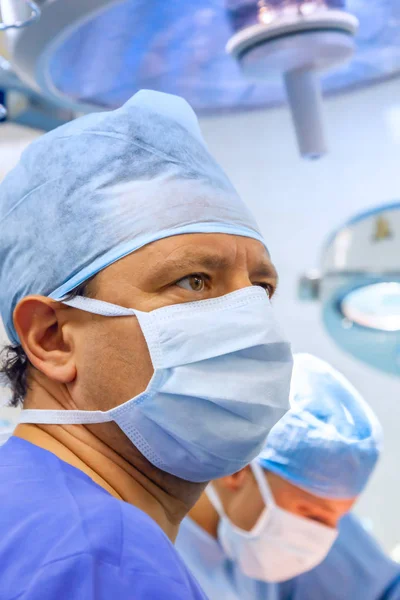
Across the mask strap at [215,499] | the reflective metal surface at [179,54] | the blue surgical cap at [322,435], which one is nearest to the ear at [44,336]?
the reflective metal surface at [179,54]

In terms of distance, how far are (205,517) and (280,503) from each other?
0.92ft

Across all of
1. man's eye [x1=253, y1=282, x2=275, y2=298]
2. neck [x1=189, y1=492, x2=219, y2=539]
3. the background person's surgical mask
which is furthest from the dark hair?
neck [x1=189, y1=492, x2=219, y2=539]

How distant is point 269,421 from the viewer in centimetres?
112

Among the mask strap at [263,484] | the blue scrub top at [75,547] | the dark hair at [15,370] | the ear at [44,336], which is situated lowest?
the mask strap at [263,484]

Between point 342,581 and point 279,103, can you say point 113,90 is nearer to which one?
point 279,103

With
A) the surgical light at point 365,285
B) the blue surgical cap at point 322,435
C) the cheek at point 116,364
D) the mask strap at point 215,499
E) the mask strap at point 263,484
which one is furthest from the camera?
the mask strap at point 215,499

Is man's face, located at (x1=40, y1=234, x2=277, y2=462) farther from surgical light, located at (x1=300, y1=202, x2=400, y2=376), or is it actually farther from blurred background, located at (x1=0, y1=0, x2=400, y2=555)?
surgical light, located at (x1=300, y1=202, x2=400, y2=376)

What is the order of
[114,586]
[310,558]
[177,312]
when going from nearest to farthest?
1. [114,586]
2. [177,312]
3. [310,558]

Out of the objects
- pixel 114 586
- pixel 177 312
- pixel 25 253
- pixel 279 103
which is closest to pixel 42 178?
pixel 25 253

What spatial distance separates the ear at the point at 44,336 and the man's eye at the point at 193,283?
0.57ft

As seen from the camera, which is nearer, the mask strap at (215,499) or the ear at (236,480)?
the ear at (236,480)

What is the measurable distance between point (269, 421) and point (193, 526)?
1.20 meters

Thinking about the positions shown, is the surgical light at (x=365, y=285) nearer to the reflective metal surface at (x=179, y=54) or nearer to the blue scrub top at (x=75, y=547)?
the reflective metal surface at (x=179, y=54)

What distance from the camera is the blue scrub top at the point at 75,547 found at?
2.60ft
